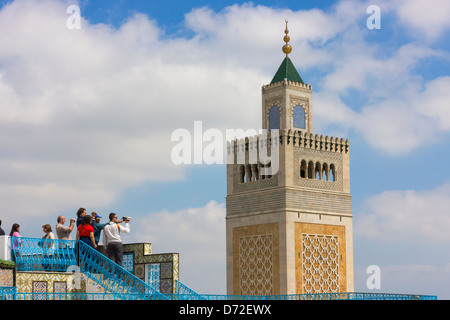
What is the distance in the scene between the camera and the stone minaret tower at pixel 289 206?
121ft

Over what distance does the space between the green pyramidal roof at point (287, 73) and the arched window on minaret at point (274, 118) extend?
114 centimetres

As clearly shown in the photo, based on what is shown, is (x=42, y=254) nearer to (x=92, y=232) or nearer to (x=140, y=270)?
(x=92, y=232)

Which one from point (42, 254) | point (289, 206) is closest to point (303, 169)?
point (289, 206)

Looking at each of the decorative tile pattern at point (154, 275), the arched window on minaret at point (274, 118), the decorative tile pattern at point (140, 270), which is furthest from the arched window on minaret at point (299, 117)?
the decorative tile pattern at point (154, 275)

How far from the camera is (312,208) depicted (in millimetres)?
37531

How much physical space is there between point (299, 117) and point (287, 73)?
1.72 metres

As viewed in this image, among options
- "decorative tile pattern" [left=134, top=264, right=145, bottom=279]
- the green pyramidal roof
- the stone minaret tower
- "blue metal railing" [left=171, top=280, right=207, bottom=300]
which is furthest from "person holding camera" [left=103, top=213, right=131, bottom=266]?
the green pyramidal roof

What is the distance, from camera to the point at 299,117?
38438 millimetres

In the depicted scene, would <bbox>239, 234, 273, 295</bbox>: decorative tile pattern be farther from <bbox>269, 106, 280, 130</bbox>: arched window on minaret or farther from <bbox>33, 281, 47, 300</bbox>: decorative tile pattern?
<bbox>33, 281, 47, 300</bbox>: decorative tile pattern

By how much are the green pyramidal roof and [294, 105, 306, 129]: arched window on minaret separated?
1.11 meters

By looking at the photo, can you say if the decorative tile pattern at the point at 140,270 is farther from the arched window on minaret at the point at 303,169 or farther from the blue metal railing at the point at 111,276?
the arched window on minaret at the point at 303,169
